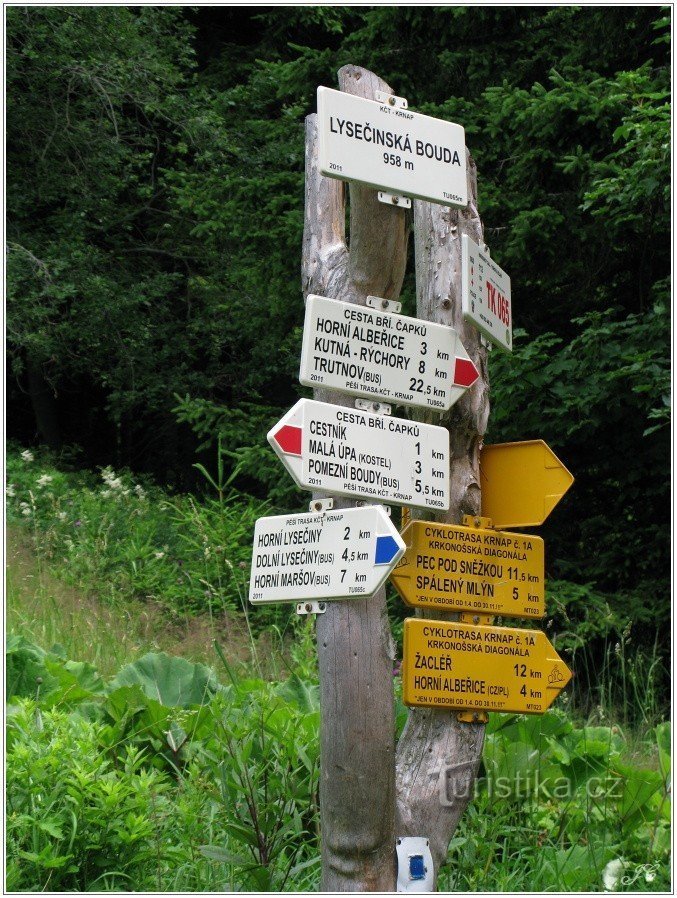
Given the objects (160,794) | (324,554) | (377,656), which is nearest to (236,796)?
(160,794)

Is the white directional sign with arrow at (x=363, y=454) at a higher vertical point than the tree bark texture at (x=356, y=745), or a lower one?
higher

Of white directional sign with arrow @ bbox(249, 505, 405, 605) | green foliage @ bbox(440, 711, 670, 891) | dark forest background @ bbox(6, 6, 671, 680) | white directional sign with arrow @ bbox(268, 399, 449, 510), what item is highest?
dark forest background @ bbox(6, 6, 671, 680)

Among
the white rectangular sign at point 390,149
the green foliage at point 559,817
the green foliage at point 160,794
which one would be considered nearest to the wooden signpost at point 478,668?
the green foliage at point 559,817

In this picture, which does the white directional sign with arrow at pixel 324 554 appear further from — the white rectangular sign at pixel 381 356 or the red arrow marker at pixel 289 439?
the white rectangular sign at pixel 381 356

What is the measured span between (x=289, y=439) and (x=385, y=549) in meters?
0.39

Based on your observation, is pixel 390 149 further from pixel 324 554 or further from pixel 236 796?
pixel 236 796

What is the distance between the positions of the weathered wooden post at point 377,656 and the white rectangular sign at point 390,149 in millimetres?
105

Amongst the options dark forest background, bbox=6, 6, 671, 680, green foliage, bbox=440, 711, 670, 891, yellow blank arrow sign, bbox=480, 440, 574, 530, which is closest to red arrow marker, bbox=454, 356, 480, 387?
yellow blank arrow sign, bbox=480, 440, 574, 530

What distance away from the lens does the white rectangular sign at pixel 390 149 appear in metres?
2.91

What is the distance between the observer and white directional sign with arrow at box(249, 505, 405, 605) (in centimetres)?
272

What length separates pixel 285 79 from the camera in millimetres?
8727

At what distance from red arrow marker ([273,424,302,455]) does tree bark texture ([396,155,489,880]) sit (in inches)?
30.9

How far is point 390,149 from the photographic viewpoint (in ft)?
9.99

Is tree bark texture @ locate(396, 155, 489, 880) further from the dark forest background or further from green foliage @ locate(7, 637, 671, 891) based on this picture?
the dark forest background
